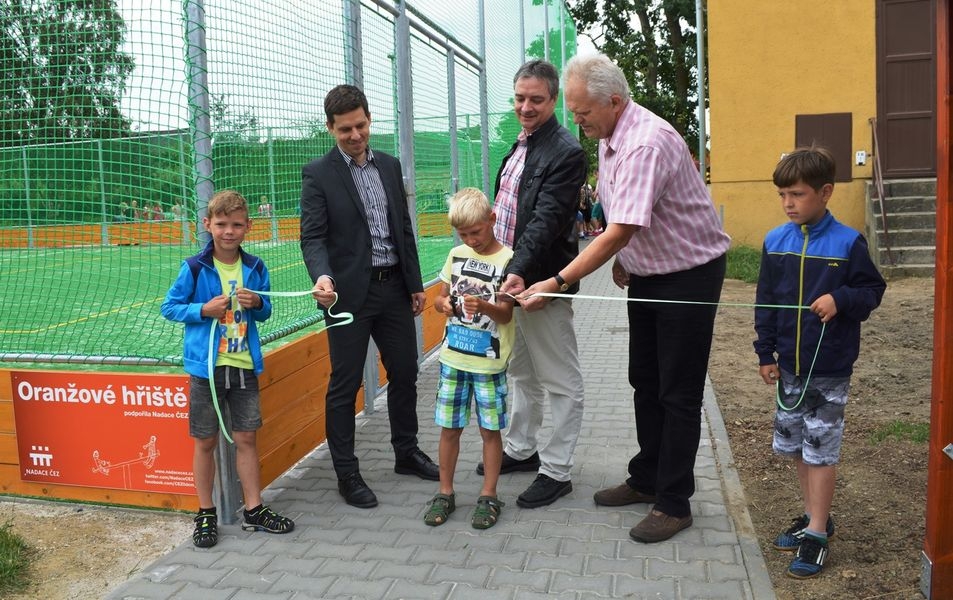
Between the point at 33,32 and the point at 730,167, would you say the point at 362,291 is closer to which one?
the point at 33,32

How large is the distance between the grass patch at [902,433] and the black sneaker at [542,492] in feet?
6.78

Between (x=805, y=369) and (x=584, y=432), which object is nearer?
(x=805, y=369)

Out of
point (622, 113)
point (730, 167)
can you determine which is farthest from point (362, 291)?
point (730, 167)

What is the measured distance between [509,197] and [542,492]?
4.86 feet

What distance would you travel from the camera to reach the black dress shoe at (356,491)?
4145mm

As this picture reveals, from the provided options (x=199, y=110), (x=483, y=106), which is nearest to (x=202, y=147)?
(x=199, y=110)

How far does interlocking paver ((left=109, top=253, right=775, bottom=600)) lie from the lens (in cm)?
324

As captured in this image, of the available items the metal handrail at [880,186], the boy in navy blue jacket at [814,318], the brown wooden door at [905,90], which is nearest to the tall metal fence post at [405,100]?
the boy in navy blue jacket at [814,318]

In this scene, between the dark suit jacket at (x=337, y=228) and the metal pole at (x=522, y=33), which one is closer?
the dark suit jacket at (x=337, y=228)

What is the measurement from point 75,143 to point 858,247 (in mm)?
4356

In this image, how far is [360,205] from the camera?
4.20 m

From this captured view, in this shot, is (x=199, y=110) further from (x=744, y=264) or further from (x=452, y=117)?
(x=744, y=264)

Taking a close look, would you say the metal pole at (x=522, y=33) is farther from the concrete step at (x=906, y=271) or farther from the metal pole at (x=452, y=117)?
the concrete step at (x=906, y=271)

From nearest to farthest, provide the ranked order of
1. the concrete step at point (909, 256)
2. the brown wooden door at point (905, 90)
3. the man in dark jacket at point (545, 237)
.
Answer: the man in dark jacket at point (545, 237), the concrete step at point (909, 256), the brown wooden door at point (905, 90)
